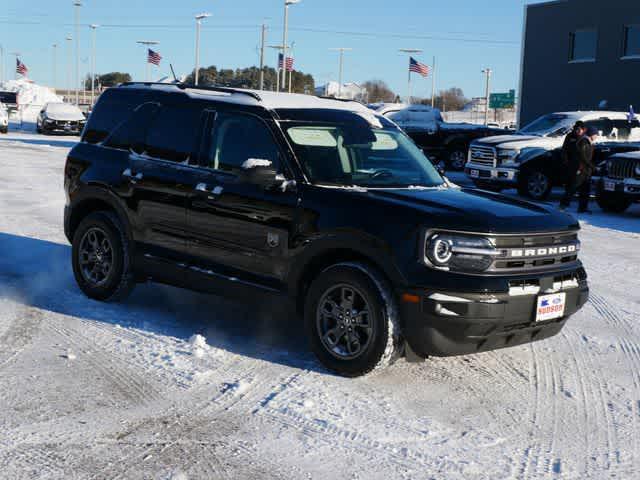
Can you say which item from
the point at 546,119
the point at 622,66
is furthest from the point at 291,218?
the point at 622,66

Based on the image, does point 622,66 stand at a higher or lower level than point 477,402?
higher

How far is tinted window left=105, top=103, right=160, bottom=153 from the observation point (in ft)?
23.6

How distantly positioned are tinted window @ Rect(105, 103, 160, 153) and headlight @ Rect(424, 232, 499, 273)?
299 centimetres

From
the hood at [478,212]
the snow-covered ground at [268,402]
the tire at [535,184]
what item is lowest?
the snow-covered ground at [268,402]

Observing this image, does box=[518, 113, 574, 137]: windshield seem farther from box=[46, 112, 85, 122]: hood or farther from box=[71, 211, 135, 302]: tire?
box=[46, 112, 85, 122]: hood

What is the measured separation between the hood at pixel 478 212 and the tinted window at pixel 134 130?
234cm

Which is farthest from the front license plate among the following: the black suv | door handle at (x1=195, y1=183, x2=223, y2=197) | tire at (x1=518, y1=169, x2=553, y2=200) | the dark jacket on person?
tire at (x1=518, y1=169, x2=553, y2=200)

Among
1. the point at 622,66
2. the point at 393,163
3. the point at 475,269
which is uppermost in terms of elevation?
the point at 622,66

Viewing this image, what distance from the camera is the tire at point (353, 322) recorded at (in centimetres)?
540

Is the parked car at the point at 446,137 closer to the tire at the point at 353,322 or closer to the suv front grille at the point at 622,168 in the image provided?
the suv front grille at the point at 622,168

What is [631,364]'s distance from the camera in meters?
6.28

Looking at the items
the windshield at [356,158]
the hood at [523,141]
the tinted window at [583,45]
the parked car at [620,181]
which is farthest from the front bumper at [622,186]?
the tinted window at [583,45]

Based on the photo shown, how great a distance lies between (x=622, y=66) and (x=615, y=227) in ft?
75.7

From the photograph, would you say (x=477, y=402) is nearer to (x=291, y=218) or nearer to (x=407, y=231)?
(x=407, y=231)
